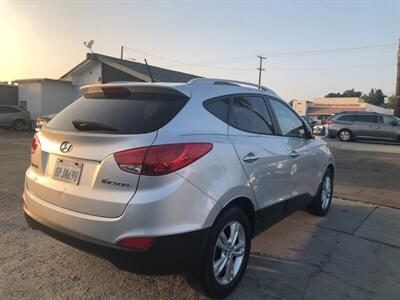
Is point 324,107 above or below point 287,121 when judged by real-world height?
above

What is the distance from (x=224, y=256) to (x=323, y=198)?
3.01 meters

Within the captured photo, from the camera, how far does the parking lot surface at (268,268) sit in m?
3.46

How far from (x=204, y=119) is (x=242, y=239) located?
3.78 ft

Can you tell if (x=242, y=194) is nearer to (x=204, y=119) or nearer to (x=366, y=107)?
(x=204, y=119)

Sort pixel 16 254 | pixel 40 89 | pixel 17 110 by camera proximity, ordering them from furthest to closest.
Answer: pixel 40 89 < pixel 17 110 < pixel 16 254

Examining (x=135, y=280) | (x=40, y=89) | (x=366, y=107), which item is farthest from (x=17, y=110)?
(x=366, y=107)

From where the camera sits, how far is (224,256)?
11.3ft

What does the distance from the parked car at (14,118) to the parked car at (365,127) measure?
18.5m

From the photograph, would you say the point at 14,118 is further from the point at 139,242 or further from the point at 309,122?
the point at 139,242

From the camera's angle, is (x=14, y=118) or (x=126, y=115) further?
(x=14, y=118)

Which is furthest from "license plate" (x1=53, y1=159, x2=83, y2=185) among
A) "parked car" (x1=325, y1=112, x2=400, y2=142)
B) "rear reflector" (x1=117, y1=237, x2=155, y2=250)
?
"parked car" (x1=325, y1=112, x2=400, y2=142)

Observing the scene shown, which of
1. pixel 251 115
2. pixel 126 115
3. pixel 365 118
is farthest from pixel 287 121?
pixel 365 118

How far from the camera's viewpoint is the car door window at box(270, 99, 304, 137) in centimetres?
462

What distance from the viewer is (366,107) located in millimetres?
71000
